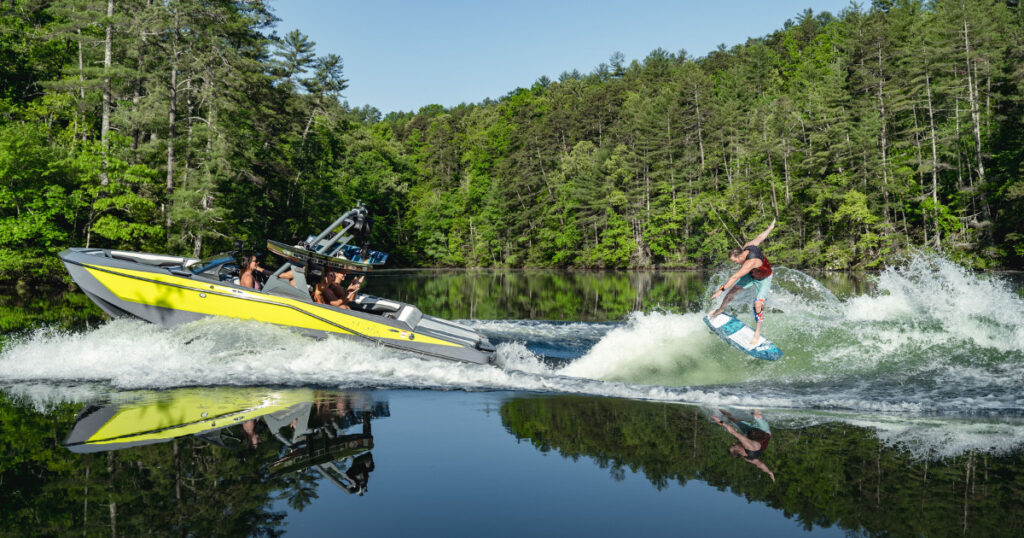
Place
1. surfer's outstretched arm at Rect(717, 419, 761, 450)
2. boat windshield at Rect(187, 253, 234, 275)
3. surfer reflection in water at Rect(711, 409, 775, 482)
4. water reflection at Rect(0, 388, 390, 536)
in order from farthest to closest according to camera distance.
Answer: boat windshield at Rect(187, 253, 234, 275), surfer's outstretched arm at Rect(717, 419, 761, 450), surfer reflection in water at Rect(711, 409, 775, 482), water reflection at Rect(0, 388, 390, 536)

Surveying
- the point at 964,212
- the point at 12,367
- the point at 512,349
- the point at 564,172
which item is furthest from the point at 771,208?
the point at 12,367

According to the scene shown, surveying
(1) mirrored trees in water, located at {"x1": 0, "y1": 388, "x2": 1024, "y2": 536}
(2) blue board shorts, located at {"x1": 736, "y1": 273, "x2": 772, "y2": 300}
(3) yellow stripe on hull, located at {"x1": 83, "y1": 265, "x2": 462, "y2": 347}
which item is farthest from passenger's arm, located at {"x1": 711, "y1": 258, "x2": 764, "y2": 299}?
(3) yellow stripe on hull, located at {"x1": 83, "y1": 265, "x2": 462, "y2": 347}

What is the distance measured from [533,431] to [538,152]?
73125 mm

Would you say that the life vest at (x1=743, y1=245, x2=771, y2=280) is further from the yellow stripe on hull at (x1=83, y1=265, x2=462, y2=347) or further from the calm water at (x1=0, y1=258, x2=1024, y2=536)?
the yellow stripe on hull at (x1=83, y1=265, x2=462, y2=347)

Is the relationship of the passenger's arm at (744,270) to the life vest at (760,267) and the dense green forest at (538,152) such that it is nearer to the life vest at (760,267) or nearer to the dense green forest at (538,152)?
the life vest at (760,267)

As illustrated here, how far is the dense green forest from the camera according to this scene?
2639cm

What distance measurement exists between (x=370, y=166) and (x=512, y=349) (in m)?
68.9

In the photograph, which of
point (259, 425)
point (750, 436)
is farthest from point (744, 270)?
point (259, 425)

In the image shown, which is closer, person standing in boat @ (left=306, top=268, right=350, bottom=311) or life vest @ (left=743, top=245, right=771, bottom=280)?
life vest @ (left=743, top=245, right=771, bottom=280)

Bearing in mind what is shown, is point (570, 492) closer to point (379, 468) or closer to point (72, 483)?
point (379, 468)

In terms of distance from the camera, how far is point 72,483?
462cm

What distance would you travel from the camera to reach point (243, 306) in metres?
10.4

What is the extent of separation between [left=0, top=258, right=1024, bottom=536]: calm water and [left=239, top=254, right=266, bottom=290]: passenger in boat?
0.99 metres

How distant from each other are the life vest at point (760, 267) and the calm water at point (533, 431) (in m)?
1.08
